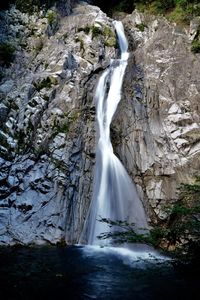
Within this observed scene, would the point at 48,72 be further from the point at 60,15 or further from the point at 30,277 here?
the point at 30,277

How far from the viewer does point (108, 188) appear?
1283 cm

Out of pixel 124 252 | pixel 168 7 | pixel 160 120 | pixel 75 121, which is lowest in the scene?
pixel 124 252

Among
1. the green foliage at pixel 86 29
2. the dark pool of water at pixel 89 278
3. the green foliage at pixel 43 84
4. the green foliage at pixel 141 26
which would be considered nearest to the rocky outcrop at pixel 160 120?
the green foliage at pixel 141 26

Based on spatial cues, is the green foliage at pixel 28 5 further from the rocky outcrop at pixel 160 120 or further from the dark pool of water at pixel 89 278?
the dark pool of water at pixel 89 278

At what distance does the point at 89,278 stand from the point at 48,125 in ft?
23.6

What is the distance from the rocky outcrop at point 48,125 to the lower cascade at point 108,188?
1.06 feet

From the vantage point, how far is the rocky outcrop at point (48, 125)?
12203 millimetres

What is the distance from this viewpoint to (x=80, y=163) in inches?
525

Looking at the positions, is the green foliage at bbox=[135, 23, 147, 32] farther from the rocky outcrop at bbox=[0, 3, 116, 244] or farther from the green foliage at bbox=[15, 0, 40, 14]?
the green foliage at bbox=[15, 0, 40, 14]

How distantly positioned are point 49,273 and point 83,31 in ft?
41.2

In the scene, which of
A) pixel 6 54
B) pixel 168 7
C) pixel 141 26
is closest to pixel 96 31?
pixel 141 26

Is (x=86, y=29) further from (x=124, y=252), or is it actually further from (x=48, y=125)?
(x=124, y=252)

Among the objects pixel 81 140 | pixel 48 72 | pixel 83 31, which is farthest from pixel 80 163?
pixel 83 31

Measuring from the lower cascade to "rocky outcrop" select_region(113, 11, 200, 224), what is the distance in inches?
14.4
